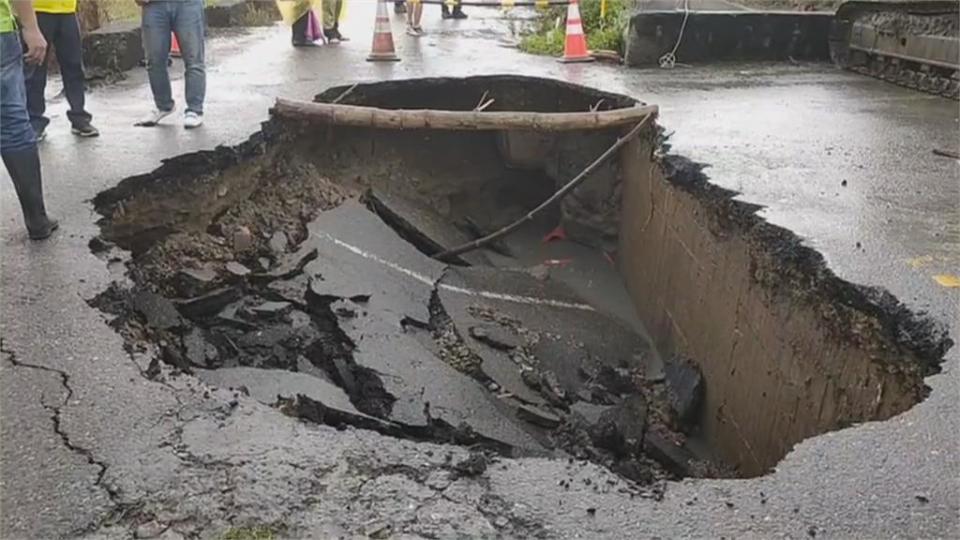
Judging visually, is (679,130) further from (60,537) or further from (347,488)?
(60,537)

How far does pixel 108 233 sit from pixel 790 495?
13.4ft

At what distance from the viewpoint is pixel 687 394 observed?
6.08 meters

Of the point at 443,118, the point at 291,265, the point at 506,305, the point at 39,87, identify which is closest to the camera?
the point at 291,265

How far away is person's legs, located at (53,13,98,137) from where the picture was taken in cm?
675

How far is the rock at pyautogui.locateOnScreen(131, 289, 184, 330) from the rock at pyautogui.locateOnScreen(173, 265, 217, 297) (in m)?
0.54

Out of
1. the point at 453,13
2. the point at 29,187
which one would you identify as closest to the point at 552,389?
the point at 29,187

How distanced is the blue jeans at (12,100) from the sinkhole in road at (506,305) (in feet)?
2.18

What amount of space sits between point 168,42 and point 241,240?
2.06m

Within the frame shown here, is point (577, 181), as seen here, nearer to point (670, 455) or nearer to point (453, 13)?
point (670, 455)

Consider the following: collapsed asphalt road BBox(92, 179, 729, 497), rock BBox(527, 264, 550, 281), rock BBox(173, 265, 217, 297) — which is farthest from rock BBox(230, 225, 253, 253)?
rock BBox(527, 264, 550, 281)

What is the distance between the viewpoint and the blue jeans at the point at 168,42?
22.9 ft

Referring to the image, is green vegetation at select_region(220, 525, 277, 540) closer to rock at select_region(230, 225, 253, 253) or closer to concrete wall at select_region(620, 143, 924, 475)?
concrete wall at select_region(620, 143, 924, 475)

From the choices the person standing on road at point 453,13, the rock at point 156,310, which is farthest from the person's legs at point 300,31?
the rock at point 156,310

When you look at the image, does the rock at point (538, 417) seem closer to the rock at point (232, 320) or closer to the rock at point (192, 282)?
the rock at point (232, 320)
